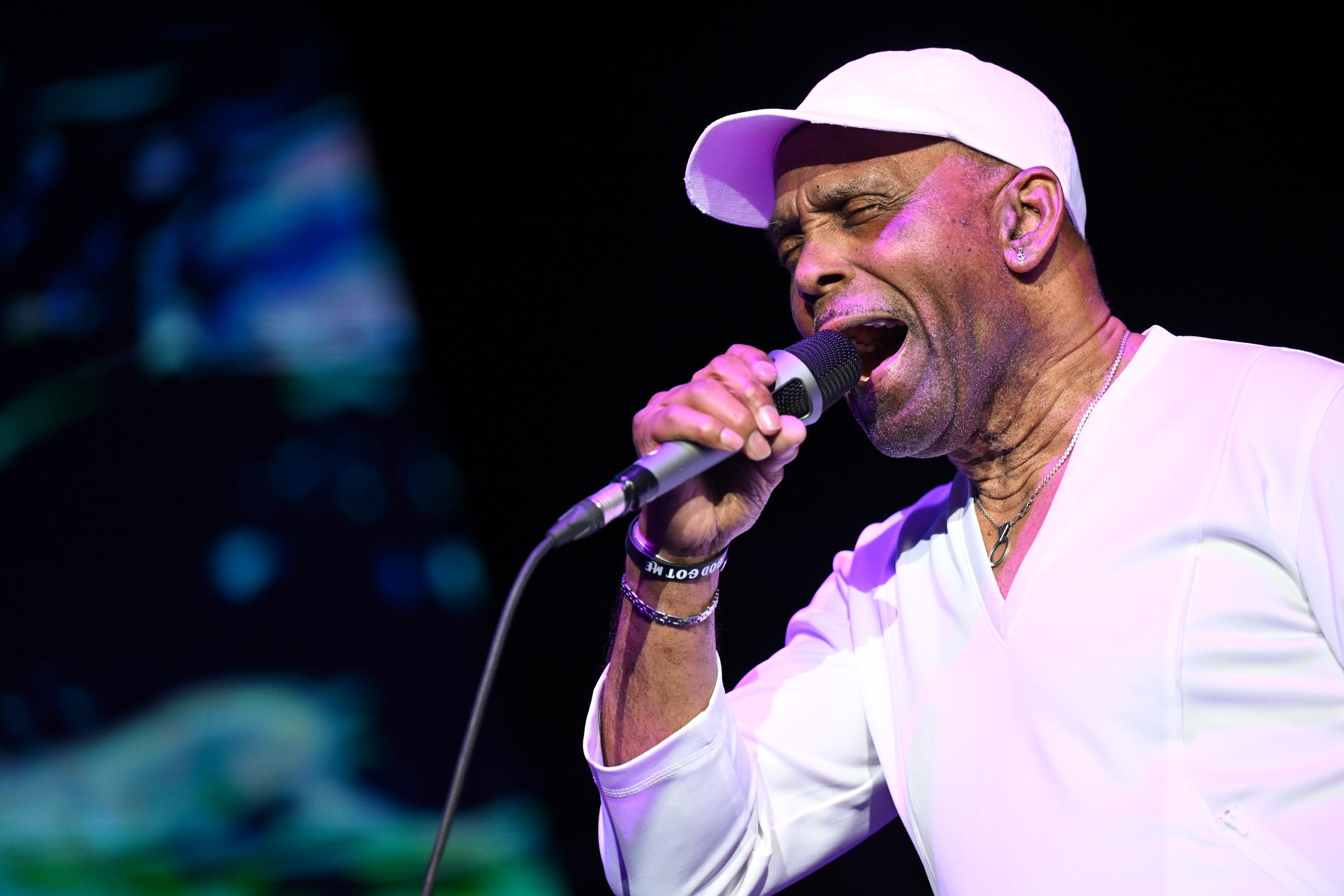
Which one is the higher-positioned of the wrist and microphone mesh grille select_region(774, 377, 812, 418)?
microphone mesh grille select_region(774, 377, 812, 418)

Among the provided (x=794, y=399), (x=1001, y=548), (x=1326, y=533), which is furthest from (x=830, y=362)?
(x=1326, y=533)

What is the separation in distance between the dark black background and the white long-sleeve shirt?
736 mm

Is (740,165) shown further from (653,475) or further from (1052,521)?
(653,475)

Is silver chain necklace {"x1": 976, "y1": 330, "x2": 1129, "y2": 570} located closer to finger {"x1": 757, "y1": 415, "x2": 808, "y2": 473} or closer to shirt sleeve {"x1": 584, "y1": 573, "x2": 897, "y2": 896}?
shirt sleeve {"x1": 584, "y1": 573, "x2": 897, "y2": 896}

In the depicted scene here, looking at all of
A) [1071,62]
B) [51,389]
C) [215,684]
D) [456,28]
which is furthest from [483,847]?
[1071,62]

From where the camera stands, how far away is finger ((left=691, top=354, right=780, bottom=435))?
3.89 ft

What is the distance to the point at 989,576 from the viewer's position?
1.51 metres

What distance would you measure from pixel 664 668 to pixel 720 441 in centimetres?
46

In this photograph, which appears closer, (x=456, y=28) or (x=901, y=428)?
(x=901, y=428)

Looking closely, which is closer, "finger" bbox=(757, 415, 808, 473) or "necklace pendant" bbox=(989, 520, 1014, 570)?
"finger" bbox=(757, 415, 808, 473)

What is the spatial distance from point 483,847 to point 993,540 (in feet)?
5.50

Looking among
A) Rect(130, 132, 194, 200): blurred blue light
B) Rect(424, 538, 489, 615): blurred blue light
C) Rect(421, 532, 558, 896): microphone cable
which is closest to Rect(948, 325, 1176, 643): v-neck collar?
Rect(421, 532, 558, 896): microphone cable

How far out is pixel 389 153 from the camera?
261 cm

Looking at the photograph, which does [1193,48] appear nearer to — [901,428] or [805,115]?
[805,115]
